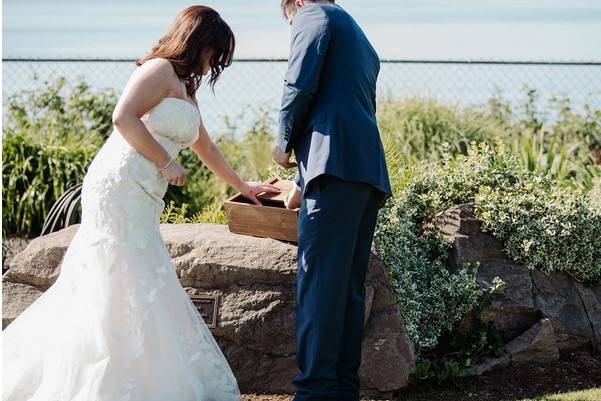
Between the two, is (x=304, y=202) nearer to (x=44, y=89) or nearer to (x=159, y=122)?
(x=159, y=122)

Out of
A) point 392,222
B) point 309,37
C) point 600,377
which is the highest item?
point 309,37

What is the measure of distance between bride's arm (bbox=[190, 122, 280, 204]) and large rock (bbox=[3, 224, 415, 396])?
0.90 feet

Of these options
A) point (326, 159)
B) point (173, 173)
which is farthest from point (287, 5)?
point (173, 173)

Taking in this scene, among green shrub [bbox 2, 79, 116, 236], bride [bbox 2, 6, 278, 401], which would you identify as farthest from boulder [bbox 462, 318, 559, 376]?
green shrub [bbox 2, 79, 116, 236]

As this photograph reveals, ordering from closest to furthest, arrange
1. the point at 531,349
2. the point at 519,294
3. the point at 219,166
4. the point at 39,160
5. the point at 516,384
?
the point at 219,166 → the point at 516,384 → the point at 531,349 → the point at 519,294 → the point at 39,160

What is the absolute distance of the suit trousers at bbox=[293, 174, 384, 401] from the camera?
3.81 m

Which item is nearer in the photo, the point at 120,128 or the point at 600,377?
the point at 120,128

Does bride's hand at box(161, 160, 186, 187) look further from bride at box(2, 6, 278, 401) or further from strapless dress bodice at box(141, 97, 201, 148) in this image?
strapless dress bodice at box(141, 97, 201, 148)

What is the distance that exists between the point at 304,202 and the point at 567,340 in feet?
7.62

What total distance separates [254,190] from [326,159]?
98cm

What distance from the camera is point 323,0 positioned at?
391 centimetres

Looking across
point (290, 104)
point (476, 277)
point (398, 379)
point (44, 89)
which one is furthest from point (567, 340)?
point (44, 89)

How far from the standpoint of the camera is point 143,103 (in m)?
3.96

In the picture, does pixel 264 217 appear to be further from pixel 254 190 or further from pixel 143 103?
pixel 143 103
